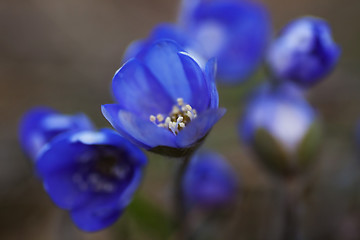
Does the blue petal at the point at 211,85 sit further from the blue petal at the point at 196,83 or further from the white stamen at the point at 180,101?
the white stamen at the point at 180,101

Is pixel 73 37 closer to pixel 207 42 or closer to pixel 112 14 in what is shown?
pixel 112 14

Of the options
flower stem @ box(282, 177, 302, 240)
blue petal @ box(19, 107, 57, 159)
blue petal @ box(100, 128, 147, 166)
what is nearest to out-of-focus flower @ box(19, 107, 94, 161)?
blue petal @ box(19, 107, 57, 159)

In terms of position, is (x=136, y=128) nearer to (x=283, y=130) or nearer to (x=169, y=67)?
(x=169, y=67)

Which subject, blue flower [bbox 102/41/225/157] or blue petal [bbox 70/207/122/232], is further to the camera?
blue petal [bbox 70/207/122/232]

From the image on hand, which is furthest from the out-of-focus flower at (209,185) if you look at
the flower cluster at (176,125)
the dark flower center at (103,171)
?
the dark flower center at (103,171)

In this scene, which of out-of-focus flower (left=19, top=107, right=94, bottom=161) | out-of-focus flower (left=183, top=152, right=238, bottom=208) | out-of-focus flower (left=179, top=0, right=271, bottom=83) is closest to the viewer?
out-of-focus flower (left=19, top=107, right=94, bottom=161)

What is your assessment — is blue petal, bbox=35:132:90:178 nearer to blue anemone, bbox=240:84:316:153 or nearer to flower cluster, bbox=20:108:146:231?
flower cluster, bbox=20:108:146:231

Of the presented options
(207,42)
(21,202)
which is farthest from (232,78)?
(21,202)
